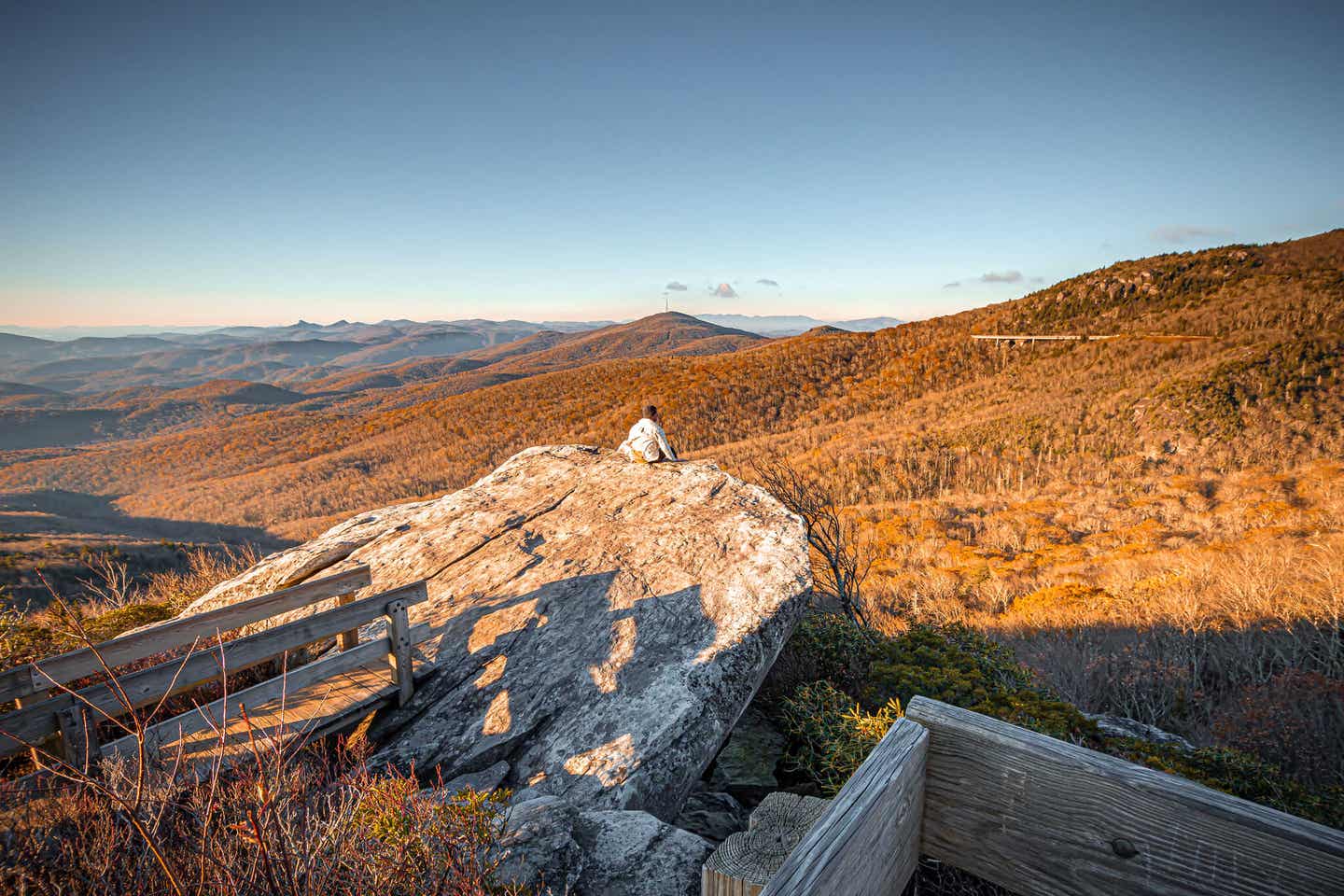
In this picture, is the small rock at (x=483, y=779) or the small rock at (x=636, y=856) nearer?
the small rock at (x=636, y=856)

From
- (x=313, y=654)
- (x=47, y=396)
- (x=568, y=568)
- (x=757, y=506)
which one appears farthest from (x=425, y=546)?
(x=47, y=396)

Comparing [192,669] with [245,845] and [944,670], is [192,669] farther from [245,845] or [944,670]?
[944,670]

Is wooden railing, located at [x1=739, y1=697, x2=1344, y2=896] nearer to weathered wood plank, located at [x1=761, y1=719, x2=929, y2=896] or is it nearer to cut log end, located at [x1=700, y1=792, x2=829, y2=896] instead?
weathered wood plank, located at [x1=761, y1=719, x2=929, y2=896]

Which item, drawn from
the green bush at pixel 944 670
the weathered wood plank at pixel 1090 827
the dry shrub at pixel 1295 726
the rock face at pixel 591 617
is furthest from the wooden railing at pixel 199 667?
the dry shrub at pixel 1295 726

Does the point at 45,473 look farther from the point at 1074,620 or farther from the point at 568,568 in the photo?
the point at 1074,620

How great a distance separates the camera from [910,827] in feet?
4.41

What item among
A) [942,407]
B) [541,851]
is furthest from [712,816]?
[942,407]

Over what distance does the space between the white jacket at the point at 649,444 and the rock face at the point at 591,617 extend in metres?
0.29

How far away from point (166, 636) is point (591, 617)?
315 cm

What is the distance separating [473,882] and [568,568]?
3.69 m

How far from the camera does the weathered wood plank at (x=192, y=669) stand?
3.29 meters

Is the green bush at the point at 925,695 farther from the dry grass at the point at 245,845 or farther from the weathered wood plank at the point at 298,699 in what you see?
the weathered wood plank at the point at 298,699

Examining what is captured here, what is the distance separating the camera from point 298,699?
470cm

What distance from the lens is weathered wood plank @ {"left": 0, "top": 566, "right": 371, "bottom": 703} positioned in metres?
3.39
